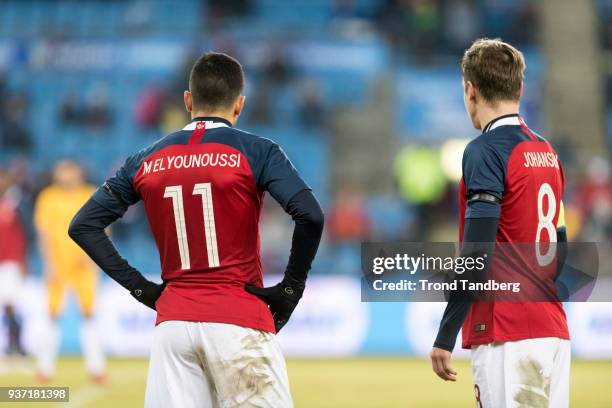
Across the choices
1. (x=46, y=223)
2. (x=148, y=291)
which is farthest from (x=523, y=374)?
(x=46, y=223)

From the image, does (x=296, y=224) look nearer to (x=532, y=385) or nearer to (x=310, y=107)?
(x=532, y=385)

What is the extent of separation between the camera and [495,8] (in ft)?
71.6

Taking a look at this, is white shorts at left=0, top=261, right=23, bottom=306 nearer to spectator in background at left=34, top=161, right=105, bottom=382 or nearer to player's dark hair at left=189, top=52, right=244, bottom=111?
spectator in background at left=34, top=161, right=105, bottom=382

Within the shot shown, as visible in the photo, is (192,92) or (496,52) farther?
(192,92)

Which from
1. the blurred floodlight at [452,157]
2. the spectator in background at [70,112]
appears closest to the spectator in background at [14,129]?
the spectator in background at [70,112]

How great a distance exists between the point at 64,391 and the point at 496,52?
7353mm

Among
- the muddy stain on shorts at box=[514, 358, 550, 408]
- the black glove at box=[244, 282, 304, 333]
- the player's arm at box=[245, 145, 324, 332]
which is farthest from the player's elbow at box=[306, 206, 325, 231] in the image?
the muddy stain on shorts at box=[514, 358, 550, 408]

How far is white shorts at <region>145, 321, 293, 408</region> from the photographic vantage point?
370cm

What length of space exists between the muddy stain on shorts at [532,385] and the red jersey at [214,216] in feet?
3.16

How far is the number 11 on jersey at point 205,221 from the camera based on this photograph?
3760 mm

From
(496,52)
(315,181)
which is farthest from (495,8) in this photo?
(496,52)

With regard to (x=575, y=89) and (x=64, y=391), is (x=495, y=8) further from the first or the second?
(x=64, y=391)
